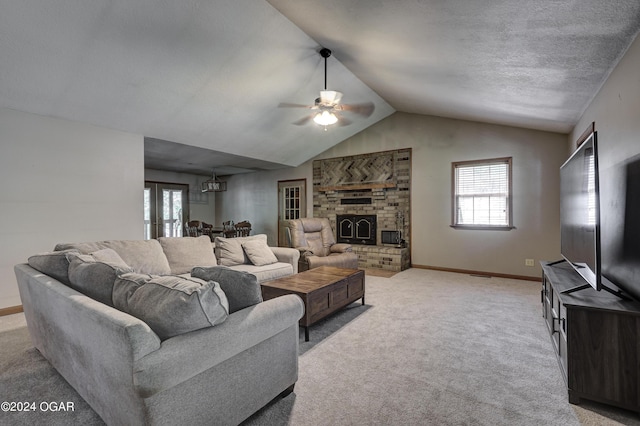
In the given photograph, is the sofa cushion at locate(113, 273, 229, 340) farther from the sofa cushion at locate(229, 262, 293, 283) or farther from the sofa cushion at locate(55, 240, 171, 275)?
the sofa cushion at locate(229, 262, 293, 283)

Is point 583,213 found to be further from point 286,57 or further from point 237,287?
point 286,57

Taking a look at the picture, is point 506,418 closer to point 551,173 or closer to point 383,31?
point 383,31

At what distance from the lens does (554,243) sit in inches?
198

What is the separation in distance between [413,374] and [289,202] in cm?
644

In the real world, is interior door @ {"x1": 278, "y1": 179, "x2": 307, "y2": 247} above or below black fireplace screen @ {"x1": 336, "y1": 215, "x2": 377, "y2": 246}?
above

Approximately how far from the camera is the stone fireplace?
20.9ft

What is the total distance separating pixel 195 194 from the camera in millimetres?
9406

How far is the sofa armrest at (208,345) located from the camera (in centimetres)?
122

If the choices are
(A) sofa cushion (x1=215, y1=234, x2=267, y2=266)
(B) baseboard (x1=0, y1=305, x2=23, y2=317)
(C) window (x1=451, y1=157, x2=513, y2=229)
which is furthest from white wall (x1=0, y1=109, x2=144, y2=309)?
(C) window (x1=451, y1=157, x2=513, y2=229)

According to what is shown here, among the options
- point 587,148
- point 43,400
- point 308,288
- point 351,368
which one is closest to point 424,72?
point 587,148

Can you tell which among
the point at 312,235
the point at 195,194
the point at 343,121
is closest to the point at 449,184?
the point at 343,121

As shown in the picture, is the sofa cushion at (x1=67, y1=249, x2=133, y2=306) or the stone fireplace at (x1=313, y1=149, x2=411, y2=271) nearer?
the sofa cushion at (x1=67, y1=249, x2=133, y2=306)

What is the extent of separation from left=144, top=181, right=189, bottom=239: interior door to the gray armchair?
4.84 m

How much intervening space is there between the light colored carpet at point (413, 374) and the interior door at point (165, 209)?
490 centimetres
